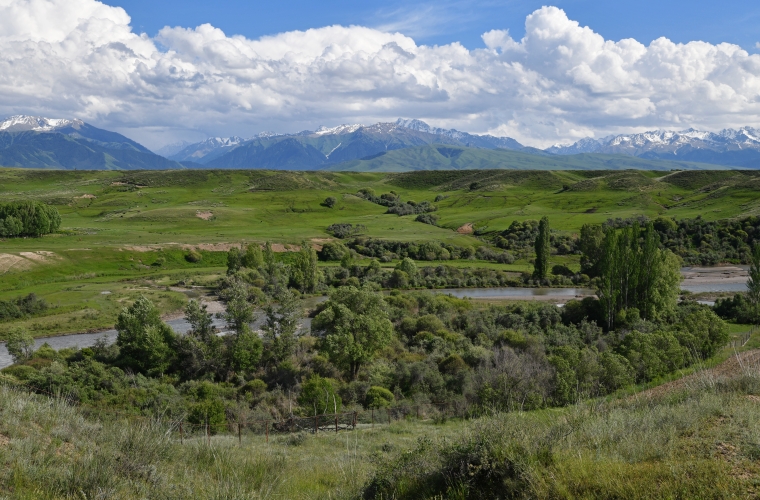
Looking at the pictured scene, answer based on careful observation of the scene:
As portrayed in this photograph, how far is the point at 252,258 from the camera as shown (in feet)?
258

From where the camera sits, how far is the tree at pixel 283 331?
1503 inches

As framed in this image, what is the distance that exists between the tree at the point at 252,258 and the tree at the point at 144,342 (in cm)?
3905

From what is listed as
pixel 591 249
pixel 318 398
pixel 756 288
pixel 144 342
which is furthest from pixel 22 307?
pixel 591 249

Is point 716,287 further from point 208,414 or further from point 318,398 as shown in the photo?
point 208,414

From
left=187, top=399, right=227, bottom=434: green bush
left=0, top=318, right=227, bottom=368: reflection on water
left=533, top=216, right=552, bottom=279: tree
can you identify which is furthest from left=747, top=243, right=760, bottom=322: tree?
left=0, top=318, right=227, bottom=368: reflection on water

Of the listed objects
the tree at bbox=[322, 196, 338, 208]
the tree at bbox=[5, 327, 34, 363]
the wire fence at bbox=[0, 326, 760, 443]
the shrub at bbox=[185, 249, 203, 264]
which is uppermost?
the tree at bbox=[322, 196, 338, 208]

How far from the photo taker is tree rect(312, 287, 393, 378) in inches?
1375

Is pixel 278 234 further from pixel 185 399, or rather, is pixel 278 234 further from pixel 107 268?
pixel 185 399

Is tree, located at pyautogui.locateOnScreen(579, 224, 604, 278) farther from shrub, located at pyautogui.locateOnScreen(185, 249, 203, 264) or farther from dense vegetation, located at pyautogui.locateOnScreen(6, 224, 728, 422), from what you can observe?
shrub, located at pyautogui.locateOnScreen(185, 249, 203, 264)

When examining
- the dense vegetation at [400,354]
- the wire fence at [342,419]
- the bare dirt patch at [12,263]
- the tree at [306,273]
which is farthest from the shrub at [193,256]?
the wire fence at [342,419]

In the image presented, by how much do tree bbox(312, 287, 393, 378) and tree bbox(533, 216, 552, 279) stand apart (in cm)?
4342

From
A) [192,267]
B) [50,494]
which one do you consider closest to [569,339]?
[50,494]

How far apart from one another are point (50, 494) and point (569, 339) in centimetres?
3936

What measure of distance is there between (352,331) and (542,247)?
5051 centimetres
